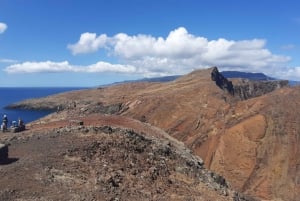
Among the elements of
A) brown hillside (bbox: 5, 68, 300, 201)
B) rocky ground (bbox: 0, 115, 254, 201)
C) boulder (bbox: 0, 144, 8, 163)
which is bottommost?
brown hillside (bbox: 5, 68, 300, 201)

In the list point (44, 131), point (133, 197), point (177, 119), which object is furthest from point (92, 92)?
point (133, 197)

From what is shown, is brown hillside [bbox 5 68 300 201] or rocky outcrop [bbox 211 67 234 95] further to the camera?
rocky outcrop [bbox 211 67 234 95]

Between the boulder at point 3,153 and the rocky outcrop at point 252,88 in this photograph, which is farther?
the rocky outcrop at point 252,88

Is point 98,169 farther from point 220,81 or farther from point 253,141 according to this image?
point 220,81

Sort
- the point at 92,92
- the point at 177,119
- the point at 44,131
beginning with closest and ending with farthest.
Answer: the point at 44,131 < the point at 177,119 < the point at 92,92

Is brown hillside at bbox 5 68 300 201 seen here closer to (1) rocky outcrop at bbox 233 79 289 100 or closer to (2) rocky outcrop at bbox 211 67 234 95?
(2) rocky outcrop at bbox 211 67 234 95

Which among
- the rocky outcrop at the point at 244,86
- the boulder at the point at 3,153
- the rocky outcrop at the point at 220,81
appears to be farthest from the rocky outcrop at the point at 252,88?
the boulder at the point at 3,153

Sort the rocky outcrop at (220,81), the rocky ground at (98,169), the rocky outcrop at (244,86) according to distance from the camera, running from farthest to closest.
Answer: the rocky outcrop at (244,86)
the rocky outcrop at (220,81)
the rocky ground at (98,169)

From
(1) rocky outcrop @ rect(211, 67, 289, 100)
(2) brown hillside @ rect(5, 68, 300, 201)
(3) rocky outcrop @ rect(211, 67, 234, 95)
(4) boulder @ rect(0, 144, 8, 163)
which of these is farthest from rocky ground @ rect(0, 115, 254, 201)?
(1) rocky outcrop @ rect(211, 67, 289, 100)

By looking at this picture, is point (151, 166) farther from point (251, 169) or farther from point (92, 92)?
point (92, 92)

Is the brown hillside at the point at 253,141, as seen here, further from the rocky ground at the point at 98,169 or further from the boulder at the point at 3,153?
the boulder at the point at 3,153

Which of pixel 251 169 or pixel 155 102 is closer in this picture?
pixel 251 169
